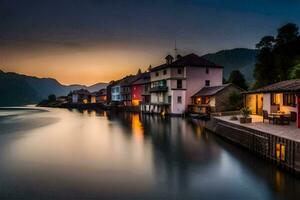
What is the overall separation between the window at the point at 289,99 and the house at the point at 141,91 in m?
50.2

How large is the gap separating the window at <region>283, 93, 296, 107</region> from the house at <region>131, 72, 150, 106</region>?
5019cm

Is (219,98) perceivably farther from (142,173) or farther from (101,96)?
(101,96)

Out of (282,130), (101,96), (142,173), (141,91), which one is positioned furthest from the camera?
(101,96)

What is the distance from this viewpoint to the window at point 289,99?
24909 mm

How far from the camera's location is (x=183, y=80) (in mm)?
59312

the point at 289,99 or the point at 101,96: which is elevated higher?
the point at 101,96

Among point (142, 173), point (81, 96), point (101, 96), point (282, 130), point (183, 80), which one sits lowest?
point (142, 173)

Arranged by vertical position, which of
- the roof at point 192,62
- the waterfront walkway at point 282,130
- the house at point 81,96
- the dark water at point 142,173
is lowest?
the dark water at point 142,173

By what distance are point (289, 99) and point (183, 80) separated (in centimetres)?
3447

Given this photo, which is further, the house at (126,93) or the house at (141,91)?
the house at (126,93)

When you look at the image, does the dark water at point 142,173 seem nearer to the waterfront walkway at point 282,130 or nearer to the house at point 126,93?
the waterfront walkway at point 282,130

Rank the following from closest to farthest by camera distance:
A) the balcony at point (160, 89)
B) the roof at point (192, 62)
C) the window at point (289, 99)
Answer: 1. the window at point (289, 99)
2. the roof at point (192, 62)
3. the balcony at point (160, 89)

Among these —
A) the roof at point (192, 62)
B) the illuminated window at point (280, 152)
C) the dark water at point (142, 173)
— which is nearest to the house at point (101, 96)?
the roof at point (192, 62)

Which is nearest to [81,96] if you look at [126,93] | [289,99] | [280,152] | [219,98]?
[126,93]
